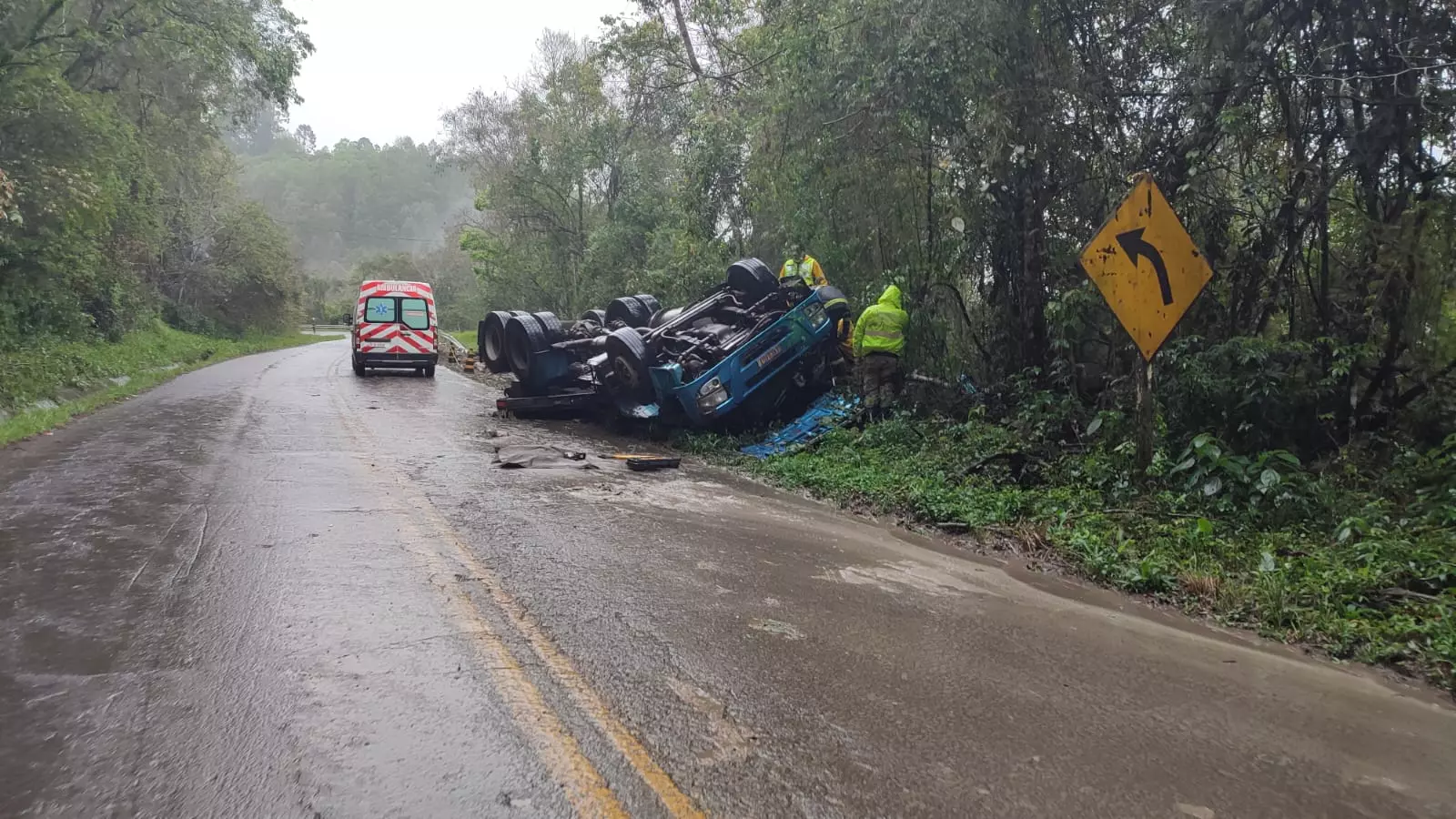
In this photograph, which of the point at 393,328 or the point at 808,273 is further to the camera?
the point at 393,328

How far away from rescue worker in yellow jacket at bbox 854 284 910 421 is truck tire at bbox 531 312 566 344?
527 centimetres

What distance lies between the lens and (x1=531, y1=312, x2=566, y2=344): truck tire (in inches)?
539

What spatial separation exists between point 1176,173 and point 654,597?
6614 millimetres

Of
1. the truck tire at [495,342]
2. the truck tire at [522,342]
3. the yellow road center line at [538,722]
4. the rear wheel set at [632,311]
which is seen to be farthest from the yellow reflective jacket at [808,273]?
the yellow road center line at [538,722]

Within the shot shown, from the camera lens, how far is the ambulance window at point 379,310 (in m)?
19.9

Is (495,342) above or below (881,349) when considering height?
below

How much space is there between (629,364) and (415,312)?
11.0 meters

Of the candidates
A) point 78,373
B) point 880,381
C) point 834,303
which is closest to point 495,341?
point 834,303

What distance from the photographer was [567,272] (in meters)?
31.4

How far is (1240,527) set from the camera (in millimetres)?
6273

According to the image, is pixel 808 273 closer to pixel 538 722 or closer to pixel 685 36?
pixel 538 722

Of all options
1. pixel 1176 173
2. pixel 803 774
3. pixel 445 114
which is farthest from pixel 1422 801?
pixel 445 114

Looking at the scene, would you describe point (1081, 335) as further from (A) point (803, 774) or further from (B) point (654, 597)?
(A) point (803, 774)

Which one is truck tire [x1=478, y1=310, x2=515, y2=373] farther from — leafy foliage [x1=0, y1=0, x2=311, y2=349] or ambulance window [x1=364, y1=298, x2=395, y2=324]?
leafy foliage [x1=0, y1=0, x2=311, y2=349]
